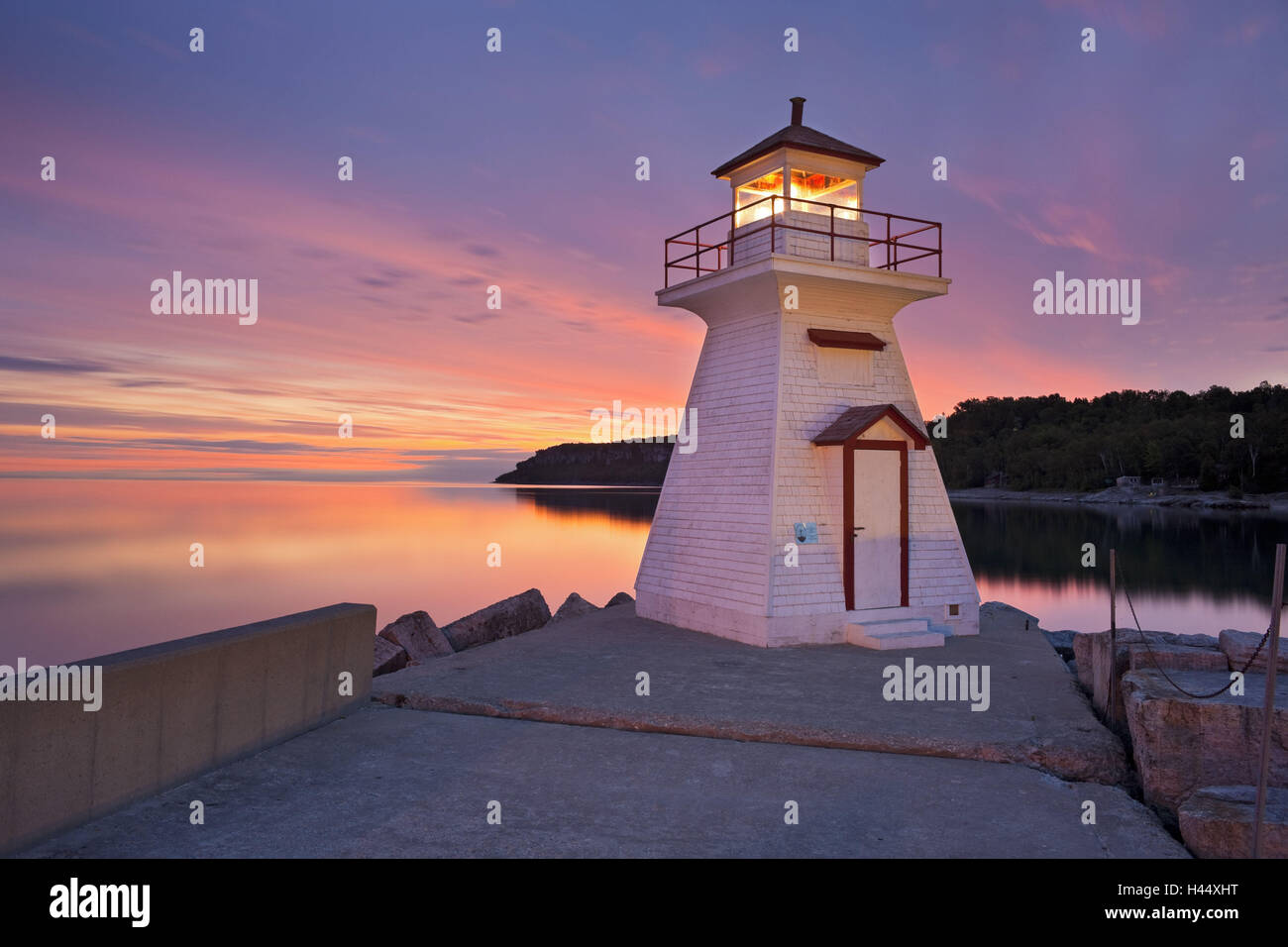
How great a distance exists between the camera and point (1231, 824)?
4848mm

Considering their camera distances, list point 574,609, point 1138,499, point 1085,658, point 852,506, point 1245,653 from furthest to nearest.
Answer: point 1138,499 < point 574,609 < point 852,506 < point 1085,658 < point 1245,653

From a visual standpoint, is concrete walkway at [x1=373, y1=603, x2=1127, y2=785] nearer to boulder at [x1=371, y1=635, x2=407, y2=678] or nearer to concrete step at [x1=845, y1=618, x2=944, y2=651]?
concrete step at [x1=845, y1=618, x2=944, y2=651]

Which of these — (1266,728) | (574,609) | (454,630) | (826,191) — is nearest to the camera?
(1266,728)

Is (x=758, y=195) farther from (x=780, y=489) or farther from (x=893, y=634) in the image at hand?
(x=893, y=634)

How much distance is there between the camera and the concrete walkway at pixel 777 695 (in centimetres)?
695

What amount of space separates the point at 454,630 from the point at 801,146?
31.6ft

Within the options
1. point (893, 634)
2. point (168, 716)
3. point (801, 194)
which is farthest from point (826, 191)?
point (168, 716)

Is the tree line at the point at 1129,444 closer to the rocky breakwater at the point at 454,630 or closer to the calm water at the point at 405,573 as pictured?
the calm water at the point at 405,573

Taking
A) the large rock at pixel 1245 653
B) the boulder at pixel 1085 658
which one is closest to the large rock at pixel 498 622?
the boulder at pixel 1085 658

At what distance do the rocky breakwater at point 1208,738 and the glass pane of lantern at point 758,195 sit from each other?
797 cm

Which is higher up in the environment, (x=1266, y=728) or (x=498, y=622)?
(x=1266, y=728)

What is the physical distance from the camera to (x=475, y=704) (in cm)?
809
